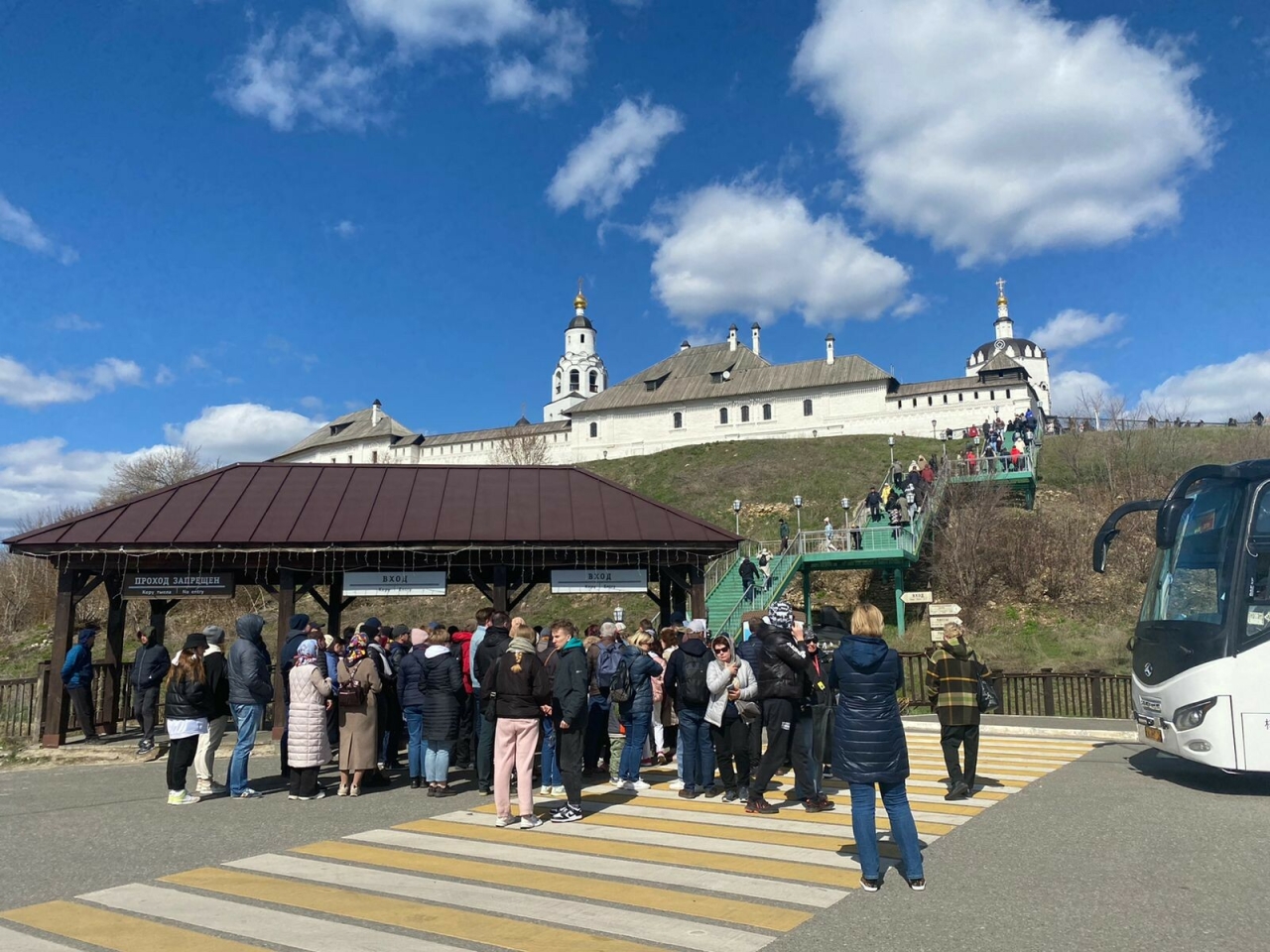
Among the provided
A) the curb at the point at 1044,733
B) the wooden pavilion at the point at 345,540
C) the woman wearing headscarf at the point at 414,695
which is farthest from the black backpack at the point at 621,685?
the curb at the point at 1044,733

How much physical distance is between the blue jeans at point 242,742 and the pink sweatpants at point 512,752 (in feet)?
11.6

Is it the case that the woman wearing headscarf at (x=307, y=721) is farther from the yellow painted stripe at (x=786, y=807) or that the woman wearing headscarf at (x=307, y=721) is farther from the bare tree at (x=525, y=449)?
the bare tree at (x=525, y=449)

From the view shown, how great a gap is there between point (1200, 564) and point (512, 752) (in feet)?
26.6

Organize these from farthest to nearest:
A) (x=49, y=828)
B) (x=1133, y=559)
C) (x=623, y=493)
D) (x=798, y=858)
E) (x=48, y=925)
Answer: (x=1133, y=559) < (x=623, y=493) < (x=49, y=828) < (x=798, y=858) < (x=48, y=925)

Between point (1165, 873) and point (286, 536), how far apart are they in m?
13.2

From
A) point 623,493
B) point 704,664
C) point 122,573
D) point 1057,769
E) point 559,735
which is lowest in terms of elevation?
point 1057,769

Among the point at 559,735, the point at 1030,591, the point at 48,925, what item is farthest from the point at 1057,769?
the point at 1030,591

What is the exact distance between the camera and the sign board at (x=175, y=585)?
47.3 ft

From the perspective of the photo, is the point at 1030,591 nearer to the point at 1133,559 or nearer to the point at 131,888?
the point at 1133,559

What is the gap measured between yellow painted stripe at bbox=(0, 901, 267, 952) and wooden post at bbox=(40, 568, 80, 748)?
9.60 meters

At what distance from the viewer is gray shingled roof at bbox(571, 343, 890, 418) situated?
69625mm

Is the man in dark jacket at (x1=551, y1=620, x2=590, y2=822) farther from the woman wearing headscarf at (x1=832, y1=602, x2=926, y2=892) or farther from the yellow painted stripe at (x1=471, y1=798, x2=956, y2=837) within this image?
the woman wearing headscarf at (x1=832, y1=602, x2=926, y2=892)

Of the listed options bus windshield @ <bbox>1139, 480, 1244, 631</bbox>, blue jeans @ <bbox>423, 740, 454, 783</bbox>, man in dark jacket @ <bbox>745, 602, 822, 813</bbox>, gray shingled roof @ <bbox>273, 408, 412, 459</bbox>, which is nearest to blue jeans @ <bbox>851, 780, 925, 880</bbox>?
man in dark jacket @ <bbox>745, 602, 822, 813</bbox>

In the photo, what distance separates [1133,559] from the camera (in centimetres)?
2786
